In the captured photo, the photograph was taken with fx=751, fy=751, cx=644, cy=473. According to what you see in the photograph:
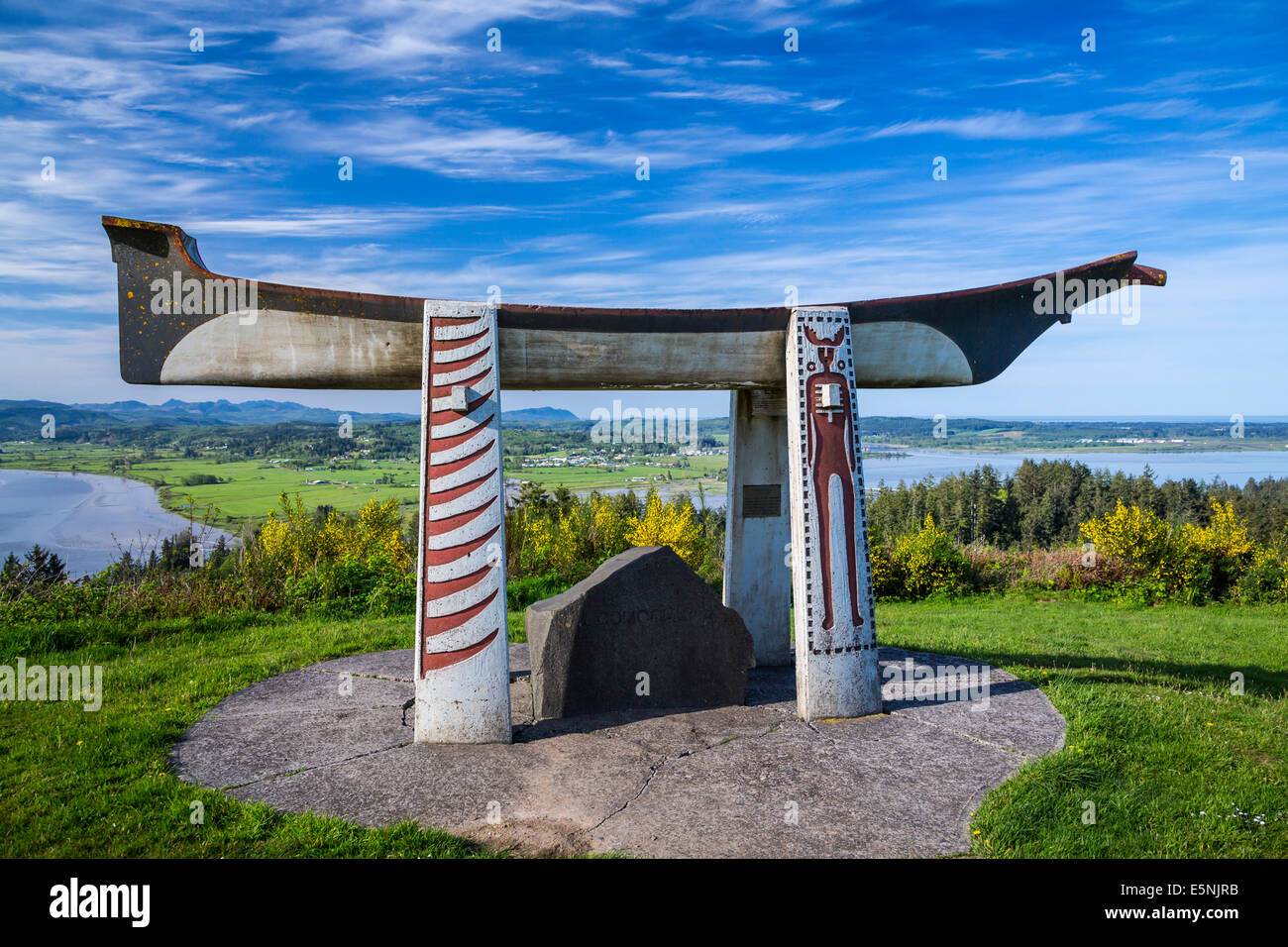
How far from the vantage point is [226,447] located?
107ft

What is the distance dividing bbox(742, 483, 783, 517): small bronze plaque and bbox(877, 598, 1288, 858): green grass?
290 cm

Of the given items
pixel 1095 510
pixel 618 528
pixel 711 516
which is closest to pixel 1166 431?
pixel 1095 510

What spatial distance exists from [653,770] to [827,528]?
260 cm

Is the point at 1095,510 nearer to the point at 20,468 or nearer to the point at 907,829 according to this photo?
the point at 907,829

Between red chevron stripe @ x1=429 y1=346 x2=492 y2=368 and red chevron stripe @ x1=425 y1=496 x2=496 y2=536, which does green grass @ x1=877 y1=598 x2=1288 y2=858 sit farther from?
red chevron stripe @ x1=429 y1=346 x2=492 y2=368

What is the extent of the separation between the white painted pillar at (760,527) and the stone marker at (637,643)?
150 cm

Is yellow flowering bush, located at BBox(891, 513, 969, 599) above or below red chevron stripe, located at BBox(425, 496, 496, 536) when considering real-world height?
below

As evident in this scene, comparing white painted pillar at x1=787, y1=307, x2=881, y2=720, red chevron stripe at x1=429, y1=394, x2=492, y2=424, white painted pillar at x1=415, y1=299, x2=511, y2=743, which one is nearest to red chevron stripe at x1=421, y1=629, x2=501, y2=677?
white painted pillar at x1=415, y1=299, x2=511, y2=743

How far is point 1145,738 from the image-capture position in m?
6.00

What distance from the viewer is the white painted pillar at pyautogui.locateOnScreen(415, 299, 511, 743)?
5.74 meters

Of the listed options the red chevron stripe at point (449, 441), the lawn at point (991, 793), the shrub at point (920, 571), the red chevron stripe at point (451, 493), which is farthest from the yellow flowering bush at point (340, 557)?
the shrub at point (920, 571)

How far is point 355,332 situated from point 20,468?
25.3 metres

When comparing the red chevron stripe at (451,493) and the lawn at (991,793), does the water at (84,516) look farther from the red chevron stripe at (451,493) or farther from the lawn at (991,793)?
the red chevron stripe at (451,493)

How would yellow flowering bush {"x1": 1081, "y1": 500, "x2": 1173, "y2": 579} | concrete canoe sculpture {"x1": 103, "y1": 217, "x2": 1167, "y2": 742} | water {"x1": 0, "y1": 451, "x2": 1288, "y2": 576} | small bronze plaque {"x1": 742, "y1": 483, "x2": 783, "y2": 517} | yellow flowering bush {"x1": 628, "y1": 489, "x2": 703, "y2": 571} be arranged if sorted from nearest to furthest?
concrete canoe sculpture {"x1": 103, "y1": 217, "x2": 1167, "y2": 742} → small bronze plaque {"x1": 742, "y1": 483, "x2": 783, "y2": 517} → water {"x1": 0, "y1": 451, "x2": 1288, "y2": 576} → yellow flowering bush {"x1": 1081, "y1": 500, "x2": 1173, "y2": 579} → yellow flowering bush {"x1": 628, "y1": 489, "x2": 703, "y2": 571}
